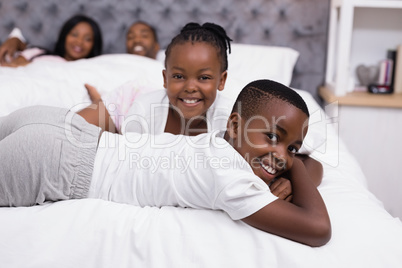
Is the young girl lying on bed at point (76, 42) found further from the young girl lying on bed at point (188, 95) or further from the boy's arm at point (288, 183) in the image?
the boy's arm at point (288, 183)

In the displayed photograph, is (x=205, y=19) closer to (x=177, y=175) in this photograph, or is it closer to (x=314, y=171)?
(x=314, y=171)

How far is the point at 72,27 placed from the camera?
2.44 metres

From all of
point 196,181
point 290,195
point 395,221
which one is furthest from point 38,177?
point 395,221

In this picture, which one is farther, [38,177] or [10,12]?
[10,12]

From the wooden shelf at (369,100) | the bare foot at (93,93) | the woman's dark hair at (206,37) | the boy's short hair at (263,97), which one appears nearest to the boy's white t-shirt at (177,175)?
the boy's short hair at (263,97)

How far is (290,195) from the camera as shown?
3.22ft

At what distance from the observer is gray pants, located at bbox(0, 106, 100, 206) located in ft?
3.20

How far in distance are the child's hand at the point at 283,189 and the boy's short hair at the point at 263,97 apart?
0.18 meters

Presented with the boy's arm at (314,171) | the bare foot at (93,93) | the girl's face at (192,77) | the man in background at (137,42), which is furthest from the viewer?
the man in background at (137,42)

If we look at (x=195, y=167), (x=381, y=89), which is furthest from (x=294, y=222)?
(x=381, y=89)

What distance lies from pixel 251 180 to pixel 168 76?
645mm

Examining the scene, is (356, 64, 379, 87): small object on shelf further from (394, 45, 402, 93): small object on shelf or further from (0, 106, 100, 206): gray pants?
(0, 106, 100, 206): gray pants

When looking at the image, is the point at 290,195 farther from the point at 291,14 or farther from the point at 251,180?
the point at 291,14

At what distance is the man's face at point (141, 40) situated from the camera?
2398mm
